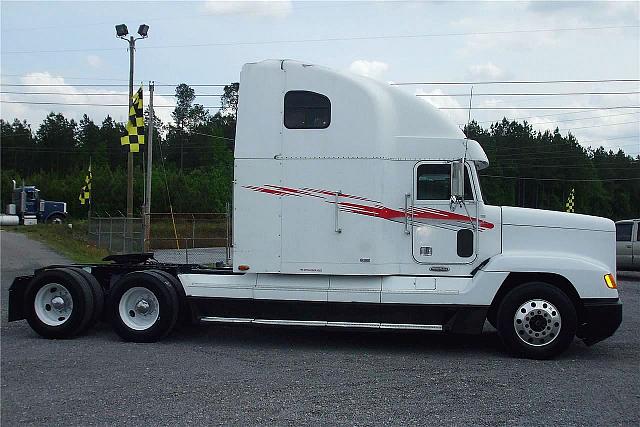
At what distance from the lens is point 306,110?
9.32 meters

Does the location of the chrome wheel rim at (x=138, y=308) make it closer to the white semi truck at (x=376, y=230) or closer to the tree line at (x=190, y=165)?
the white semi truck at (x=376, y=230)

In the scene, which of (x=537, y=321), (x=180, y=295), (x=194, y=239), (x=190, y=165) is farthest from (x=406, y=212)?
(x=190, y=165)

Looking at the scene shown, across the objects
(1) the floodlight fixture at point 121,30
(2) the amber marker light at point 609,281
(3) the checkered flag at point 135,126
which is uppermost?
(1) the floodlight fixture at point 121,30

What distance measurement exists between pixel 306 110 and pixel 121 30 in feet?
74.7

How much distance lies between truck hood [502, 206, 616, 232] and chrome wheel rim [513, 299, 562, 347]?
1093mm

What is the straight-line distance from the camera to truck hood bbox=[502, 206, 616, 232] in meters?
9.12

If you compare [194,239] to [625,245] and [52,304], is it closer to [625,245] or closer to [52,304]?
[52,304]

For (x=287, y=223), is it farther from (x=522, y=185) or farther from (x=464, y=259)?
(x=522, y=185)

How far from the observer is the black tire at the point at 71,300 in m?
9.79

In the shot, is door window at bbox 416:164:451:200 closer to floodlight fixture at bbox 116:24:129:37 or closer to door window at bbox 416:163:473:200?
door window at bbox 416:163:473:200

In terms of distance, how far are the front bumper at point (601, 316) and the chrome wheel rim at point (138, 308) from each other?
5925 millimetres

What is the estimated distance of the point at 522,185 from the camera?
68500 mm

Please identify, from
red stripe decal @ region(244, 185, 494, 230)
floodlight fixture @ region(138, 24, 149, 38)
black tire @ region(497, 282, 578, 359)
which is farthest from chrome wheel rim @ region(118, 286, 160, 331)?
floodlight fixture @ region(138, 24, 149, 38)

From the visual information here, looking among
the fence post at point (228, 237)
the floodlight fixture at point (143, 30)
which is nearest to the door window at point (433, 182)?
Answer: the fence post at point (228, 237)
